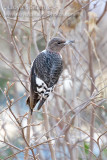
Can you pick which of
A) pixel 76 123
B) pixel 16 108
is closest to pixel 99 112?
pixel 76 123

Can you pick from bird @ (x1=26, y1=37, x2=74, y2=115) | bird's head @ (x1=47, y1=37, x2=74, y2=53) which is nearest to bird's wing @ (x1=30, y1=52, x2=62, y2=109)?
bird @ (x1=26, y1=37, x2=74, y2=115)

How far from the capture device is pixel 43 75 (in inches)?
112

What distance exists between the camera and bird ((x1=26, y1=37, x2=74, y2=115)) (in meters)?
2.70

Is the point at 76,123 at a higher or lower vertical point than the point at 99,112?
lower

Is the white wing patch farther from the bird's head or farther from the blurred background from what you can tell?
the bird's head

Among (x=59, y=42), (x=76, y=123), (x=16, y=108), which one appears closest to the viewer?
(x=59, y=42)

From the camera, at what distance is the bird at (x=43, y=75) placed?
2701 millimetres

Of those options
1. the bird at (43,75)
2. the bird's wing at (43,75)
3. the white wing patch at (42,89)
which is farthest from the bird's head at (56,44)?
the white wing patch at (42,89)

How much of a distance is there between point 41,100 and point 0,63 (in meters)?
1.83

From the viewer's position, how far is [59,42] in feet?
10.1

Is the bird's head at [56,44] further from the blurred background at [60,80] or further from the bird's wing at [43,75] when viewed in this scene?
the bird's wing at [43,75]

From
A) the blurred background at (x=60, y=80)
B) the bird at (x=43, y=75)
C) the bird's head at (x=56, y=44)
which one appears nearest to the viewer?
the blurred background at (x=60, y=80)

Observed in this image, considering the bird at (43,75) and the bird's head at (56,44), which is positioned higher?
the bird's head at (56,44)

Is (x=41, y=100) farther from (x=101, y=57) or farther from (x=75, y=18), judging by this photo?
(x=101, y=57)
